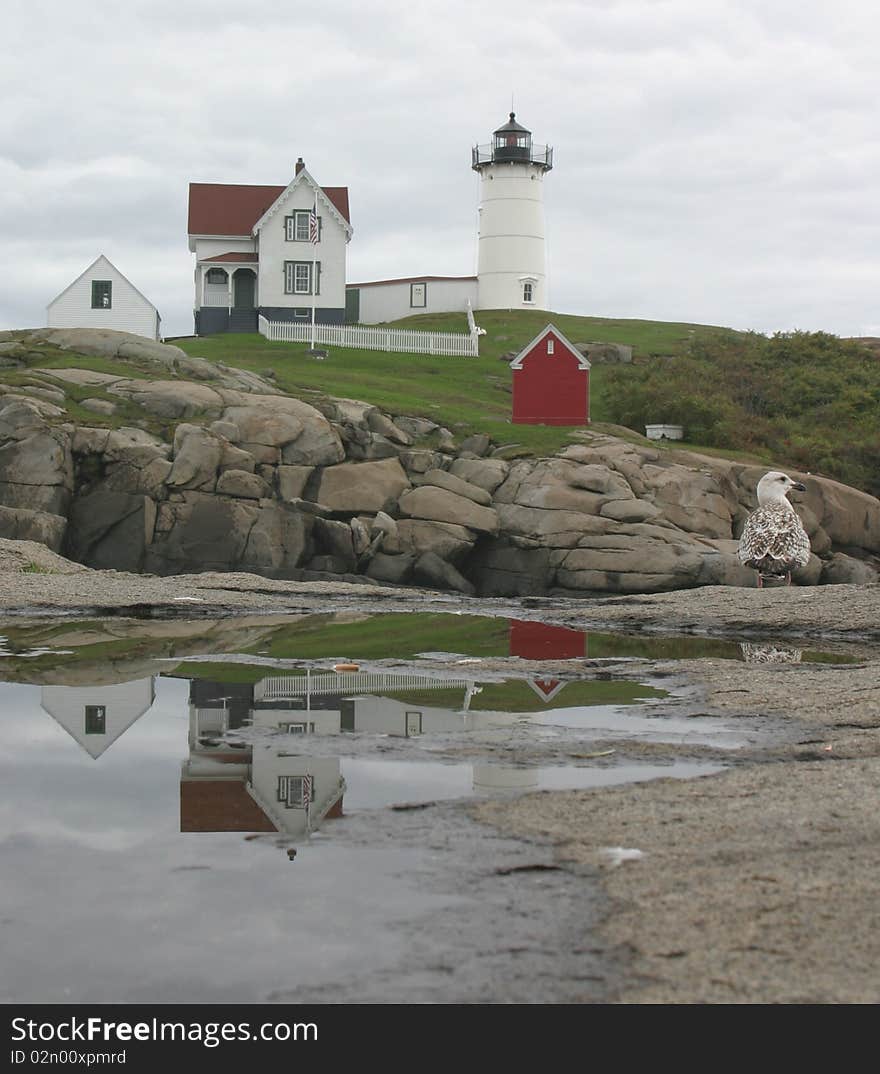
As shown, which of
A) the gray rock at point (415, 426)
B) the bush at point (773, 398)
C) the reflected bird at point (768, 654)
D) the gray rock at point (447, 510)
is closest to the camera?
the reflected bird at point (768, 654)

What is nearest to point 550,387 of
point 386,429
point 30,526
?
point 386,429

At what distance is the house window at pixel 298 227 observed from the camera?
60812mm

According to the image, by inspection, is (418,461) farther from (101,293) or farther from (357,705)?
(101,293)

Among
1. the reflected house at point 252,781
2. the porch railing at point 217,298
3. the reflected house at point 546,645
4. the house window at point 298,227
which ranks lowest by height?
the reflected house at point 546,645

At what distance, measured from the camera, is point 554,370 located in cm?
4531

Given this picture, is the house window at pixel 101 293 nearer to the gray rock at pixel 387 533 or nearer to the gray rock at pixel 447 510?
the gray rock at pixel 447 510

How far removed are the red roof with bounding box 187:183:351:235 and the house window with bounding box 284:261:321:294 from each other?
326 centimetres

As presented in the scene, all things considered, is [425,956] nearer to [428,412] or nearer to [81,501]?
[81,501]

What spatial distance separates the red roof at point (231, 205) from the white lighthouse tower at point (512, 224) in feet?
36.2

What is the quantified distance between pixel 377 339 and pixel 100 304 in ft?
40.0

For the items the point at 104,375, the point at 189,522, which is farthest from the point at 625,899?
the point at 104,375

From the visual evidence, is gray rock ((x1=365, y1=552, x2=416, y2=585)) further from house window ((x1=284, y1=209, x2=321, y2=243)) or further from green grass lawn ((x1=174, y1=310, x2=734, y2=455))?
house window ((x1=284, y1=209, x2=321, y2=243))

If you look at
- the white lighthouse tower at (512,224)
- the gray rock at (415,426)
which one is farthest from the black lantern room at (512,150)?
the gray rock at (415,426)

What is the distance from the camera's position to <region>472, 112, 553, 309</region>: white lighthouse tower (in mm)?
71250
